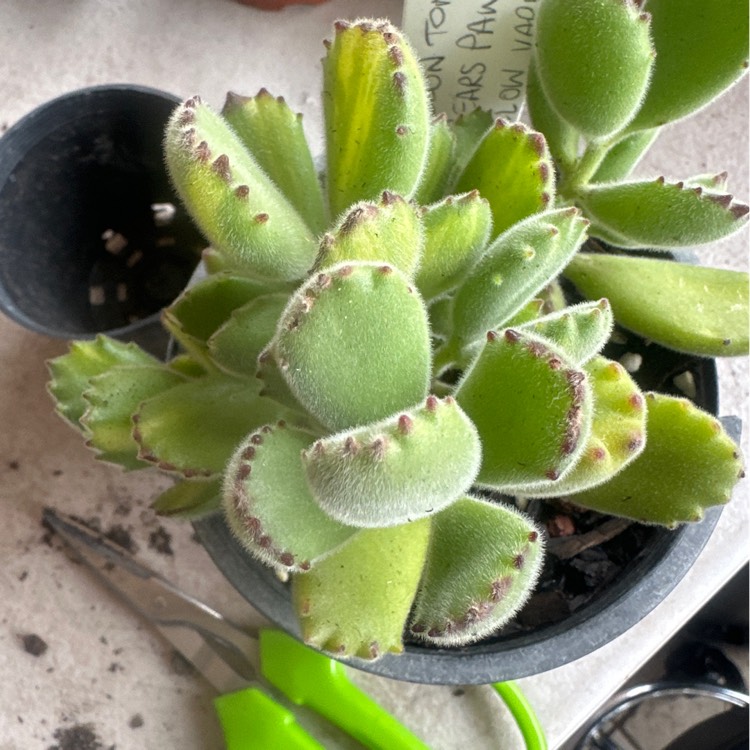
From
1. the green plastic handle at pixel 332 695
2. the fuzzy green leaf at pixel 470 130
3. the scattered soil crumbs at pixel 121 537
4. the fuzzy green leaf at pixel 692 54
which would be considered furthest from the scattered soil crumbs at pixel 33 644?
the fuzzy green leaf at pixel 692 54

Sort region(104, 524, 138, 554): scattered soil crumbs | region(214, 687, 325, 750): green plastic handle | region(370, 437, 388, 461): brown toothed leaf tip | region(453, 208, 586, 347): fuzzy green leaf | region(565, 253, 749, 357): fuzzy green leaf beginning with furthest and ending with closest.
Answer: region(104, 524, 138, 554): scattered soil crumbs
region(214, 687, 325, 750): green plastic handle
region(565, 253, 749, 357): fuzzy green leaf
region(453, 208, 586, 347): fuzzy green leaf
region(370, 437, 388, 461): brown toothed leaf tip

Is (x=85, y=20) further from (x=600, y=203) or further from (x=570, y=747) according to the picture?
(x=570, y=747)

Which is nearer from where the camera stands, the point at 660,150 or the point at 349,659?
the point at 349,659

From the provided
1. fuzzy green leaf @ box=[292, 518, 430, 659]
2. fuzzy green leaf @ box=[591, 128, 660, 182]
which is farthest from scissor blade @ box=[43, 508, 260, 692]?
fuzzy green leaf @ box=[591, 128, 660, 182]

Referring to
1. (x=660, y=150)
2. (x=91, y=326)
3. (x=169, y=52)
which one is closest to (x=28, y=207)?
(x=91, y=326)

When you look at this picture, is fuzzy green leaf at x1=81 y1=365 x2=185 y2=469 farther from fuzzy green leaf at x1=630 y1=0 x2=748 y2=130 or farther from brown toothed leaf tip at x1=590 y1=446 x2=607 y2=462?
fuzzy green leaf at x1=630 y1=0 x2=748 y2=130

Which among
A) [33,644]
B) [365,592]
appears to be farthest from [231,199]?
[33,644]

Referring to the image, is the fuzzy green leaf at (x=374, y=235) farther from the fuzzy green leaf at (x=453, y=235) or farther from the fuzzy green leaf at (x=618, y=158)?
the fuzzy green leaf at (x=618, y=158)
